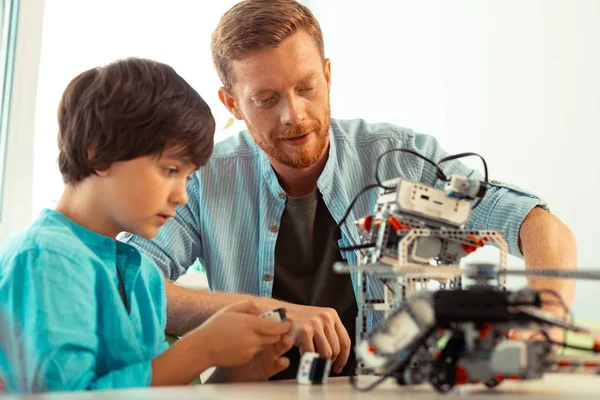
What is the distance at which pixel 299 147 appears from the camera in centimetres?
186

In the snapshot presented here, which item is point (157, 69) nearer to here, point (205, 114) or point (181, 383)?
point (205, 114)

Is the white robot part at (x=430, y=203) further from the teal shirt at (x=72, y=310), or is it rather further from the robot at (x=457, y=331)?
the teal shirt at (x=72, y=310)

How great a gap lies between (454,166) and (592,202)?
80 cm

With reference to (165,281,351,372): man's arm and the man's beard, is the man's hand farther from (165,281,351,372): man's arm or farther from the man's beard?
the man's beard

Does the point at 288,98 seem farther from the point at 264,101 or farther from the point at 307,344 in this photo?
the point at 307,344

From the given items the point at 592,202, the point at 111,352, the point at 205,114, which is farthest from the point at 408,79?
the point at 111,352

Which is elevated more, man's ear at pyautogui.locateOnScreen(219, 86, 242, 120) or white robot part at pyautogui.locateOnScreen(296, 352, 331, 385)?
man's ear at pyautogui.locateOnScreen(219, 86, 242, 120)

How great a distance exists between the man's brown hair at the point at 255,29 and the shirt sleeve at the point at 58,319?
3.07 ft

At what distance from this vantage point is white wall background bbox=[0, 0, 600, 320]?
2.49m

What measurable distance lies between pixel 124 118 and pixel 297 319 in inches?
17.6

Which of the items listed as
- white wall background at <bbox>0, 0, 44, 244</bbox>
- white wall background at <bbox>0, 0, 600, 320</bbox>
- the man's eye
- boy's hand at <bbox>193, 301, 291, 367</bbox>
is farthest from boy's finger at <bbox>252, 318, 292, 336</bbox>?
white wall background at <bbox>0, 0, 44, 244</bbox>

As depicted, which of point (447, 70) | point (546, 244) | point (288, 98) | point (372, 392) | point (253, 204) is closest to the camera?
point (372, 392)

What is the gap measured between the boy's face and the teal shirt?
0.18ft

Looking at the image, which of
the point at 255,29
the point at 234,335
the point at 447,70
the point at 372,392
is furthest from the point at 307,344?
the point at 447,70
